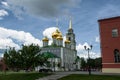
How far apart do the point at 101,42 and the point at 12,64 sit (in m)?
19.5

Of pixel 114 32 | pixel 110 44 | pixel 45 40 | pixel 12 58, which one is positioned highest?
pixel 45 40

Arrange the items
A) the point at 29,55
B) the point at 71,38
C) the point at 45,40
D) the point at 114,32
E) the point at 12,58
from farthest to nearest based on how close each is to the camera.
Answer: the point at 71,38, the point at 45,40, the point at 114,32, the point at 12,58, the point at 29,55

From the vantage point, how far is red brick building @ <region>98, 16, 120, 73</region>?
4325cm

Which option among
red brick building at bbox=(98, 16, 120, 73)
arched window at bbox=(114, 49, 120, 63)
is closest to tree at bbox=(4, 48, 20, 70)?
red brick building at bbox=(98, 16, 120, 73)

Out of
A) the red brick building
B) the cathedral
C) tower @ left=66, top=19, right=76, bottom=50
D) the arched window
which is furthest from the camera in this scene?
tower @ left=66, top=19, right=76, bottom=50

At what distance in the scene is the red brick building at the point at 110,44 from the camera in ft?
142

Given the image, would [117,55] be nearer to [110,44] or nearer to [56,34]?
[110,44]

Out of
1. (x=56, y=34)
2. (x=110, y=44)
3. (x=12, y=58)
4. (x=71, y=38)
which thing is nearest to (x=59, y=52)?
(x=56, y=34)

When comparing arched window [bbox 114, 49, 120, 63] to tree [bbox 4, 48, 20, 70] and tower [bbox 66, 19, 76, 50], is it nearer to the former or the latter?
tree [bbox 4, 48, 20, 70]

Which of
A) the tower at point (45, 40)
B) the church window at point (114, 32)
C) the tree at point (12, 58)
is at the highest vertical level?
the tower at point (45, 40)

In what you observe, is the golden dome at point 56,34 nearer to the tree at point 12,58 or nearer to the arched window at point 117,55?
the arched window at point 117,55

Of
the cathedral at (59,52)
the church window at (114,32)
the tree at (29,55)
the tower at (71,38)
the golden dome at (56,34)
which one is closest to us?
the tree at (29,55)

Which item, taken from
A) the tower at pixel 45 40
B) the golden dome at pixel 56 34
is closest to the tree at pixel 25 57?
the golden dome at pixel 56 34

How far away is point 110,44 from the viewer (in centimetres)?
4453
